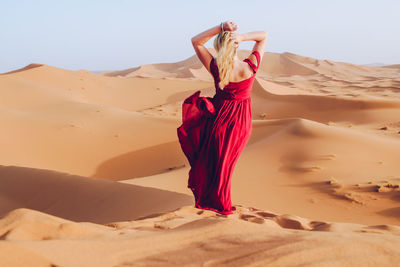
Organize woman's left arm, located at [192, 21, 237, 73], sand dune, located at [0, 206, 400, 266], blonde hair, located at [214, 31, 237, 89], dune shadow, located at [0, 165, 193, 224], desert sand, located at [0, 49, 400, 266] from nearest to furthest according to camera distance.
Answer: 1. sand dune, located at [0, 206, 400, 266]
2. desert sand, located at [0, 49, 400, 266]
3. blonde hair, located at [214, 31, 237, 89]
4. woman's left arm, located at [192, 21, 237, 73]
5. dune shadow, located at [0, 165, 193, 224]

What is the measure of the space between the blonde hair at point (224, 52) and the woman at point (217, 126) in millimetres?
126

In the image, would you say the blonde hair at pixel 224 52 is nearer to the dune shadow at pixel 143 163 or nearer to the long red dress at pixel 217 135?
the long red dress at pixel 217 135

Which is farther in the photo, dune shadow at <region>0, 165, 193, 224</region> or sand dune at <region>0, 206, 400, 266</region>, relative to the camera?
dune shadow at <region>0, 165, 193, 224</region>

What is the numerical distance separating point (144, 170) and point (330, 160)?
4.03m

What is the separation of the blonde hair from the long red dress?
252 millimetres

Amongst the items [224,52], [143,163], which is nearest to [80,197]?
[224,52]

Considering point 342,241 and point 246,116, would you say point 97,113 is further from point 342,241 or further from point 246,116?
point 342,241

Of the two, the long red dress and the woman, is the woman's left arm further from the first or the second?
the long red dress

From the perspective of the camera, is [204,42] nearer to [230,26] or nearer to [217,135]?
[230,26]

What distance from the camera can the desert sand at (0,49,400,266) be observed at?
1.97 m

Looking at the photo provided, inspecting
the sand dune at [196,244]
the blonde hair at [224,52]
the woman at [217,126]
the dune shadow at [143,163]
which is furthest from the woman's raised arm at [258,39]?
the dune shadow at [143,163]

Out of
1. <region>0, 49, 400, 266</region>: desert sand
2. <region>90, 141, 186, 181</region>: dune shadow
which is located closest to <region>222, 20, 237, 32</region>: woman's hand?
<region>0, 49, 400, 266</region>: desert sand

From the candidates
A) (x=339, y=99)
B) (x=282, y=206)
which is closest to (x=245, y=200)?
(x=282, y=206)

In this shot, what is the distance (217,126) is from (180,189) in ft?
6.72
